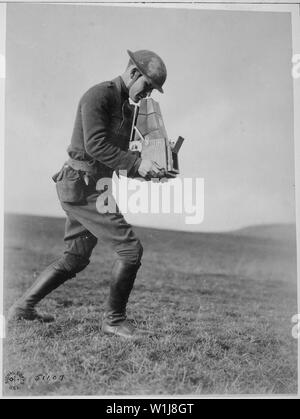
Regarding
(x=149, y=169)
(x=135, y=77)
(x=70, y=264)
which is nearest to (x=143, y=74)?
(x=135, y=77)

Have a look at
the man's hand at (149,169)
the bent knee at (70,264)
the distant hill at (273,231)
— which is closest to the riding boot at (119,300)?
the bent knee at (70,264)

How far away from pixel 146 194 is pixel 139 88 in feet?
2.43

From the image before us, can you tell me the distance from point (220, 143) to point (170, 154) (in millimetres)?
504

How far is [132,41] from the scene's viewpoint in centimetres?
340

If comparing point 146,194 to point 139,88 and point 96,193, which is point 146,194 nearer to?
point 96,193

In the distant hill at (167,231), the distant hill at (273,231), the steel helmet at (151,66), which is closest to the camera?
the steel helmet at (151,66)

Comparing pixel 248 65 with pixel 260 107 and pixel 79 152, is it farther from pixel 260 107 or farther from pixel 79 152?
pixel 79 152

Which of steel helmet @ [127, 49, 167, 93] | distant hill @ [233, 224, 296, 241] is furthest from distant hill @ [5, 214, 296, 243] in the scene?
steel helmet @ [127, 49, 167, 93]

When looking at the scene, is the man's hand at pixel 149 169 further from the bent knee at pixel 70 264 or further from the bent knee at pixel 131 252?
the bent knee at pixel 70 264

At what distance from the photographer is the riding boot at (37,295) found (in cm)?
320

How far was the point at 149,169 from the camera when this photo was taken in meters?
3.12

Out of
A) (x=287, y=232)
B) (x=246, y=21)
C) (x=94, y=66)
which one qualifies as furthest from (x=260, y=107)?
(x=94, y=66)

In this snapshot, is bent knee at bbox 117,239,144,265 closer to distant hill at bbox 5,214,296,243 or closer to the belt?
distant hill at bbox 5,214,296,243

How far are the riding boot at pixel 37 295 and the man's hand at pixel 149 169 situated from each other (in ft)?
2.86
